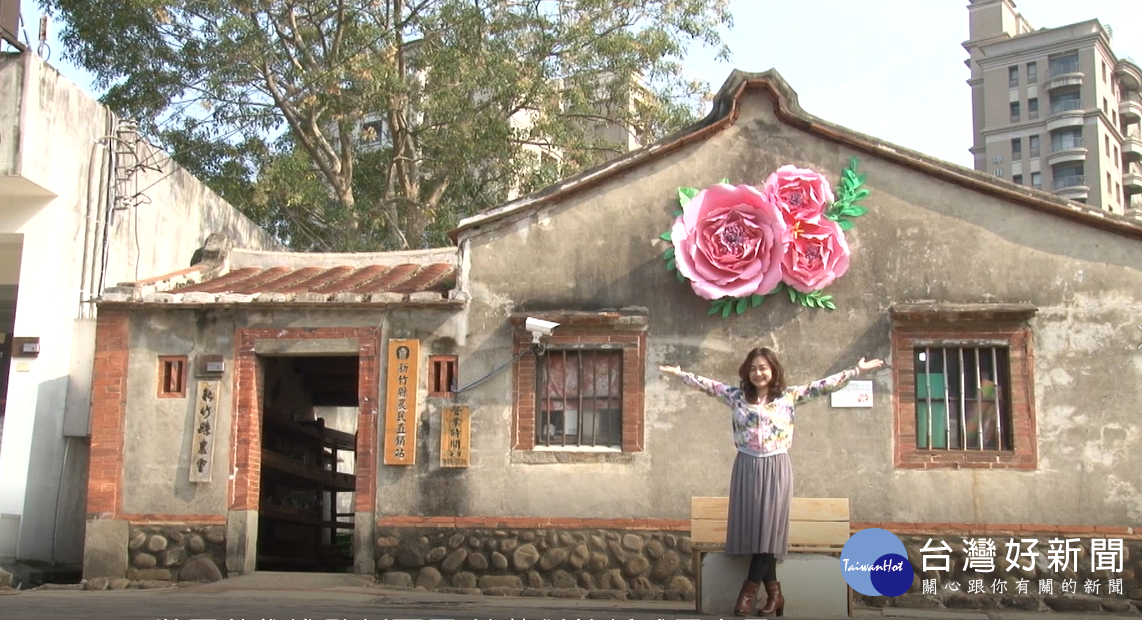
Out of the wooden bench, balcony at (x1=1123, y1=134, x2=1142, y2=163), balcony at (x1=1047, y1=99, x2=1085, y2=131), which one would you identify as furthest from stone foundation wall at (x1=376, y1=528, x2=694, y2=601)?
balcony at (x1=1123, y1=134, x2=1142, y2=163)

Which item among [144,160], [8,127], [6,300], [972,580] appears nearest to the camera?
[972,580]

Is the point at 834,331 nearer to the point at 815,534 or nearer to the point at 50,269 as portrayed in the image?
the point at 815,534

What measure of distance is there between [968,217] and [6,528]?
1104cm

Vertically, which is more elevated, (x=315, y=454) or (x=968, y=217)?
(x=968, y=217)

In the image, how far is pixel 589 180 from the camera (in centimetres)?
1321

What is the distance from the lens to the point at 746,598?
8.66 meters

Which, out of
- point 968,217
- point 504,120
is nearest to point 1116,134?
point 504,120

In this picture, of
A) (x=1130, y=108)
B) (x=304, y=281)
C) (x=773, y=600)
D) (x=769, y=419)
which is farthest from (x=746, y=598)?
(x=1130, y=108)

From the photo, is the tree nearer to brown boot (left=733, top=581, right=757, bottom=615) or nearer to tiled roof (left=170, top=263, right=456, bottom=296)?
tiled roof (left=170, top=263, right=456, bottom=296)

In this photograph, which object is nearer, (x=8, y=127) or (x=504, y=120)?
(x=8, y=127)

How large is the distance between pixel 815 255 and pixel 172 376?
7.03 m

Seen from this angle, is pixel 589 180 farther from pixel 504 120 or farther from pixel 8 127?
pixel 504 120

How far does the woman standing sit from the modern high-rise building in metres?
59.3

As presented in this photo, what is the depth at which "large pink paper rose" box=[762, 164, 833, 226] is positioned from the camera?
12867 millimetres
